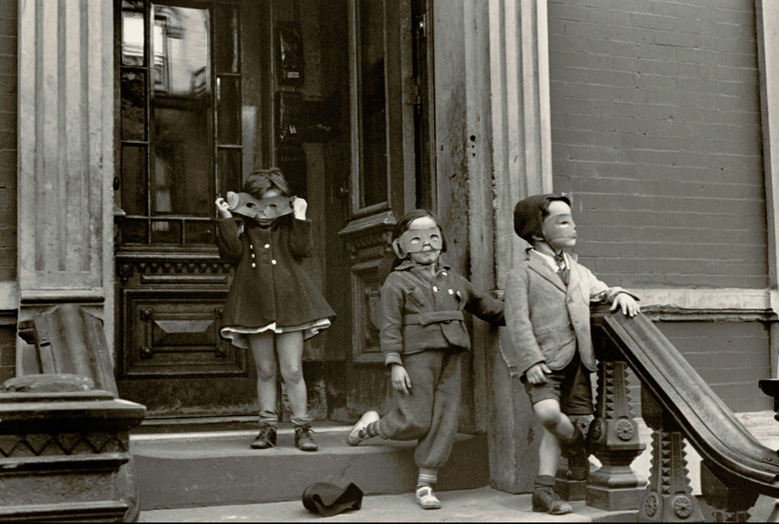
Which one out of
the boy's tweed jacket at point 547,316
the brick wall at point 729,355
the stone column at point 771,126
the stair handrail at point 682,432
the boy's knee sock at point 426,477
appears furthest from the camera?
the stone column at point 771,126

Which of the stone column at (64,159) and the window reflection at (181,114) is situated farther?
the window reflection at (181,114)

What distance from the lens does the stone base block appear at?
180 inches

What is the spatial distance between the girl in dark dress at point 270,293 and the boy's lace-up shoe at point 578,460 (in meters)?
1.41

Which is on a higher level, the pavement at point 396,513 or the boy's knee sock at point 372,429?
the boy's knee sock at point 372,429

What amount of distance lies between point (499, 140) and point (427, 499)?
213 cm

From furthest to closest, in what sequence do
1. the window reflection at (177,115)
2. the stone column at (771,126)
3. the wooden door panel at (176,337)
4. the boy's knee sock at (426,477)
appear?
the window reflection at (177,115) < the wooden door panel at (176,337) < the stone column at (771,126) < the boy's knee sock at (426,477)

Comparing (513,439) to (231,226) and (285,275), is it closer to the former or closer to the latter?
(285,275)

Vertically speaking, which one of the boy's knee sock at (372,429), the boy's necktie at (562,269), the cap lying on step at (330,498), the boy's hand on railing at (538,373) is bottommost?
the cap lying on step at (330,498)

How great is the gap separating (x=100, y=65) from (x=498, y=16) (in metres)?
2.32

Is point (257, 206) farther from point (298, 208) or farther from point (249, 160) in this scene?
point (249, 160)

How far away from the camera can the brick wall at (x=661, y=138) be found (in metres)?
5.79

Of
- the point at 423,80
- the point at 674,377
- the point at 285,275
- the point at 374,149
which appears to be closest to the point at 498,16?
the point at 423,80

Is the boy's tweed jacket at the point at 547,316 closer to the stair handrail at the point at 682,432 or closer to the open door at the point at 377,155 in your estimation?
the stair handrail at the point at 682,432

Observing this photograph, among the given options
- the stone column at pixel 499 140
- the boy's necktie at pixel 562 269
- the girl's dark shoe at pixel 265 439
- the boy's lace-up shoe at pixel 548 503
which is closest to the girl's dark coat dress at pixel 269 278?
the girl's dark shoe at pixel 265 439
